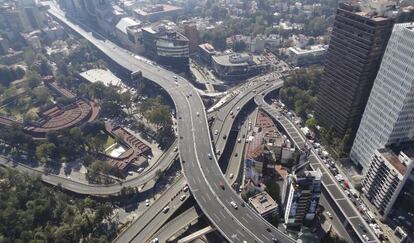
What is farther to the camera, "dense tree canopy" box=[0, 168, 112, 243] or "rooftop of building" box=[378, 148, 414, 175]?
"dense tree canopy" box=[0, 168, 112, 243]

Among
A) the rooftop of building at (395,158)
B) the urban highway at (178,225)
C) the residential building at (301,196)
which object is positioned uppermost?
the rooftop of building at (395,158)

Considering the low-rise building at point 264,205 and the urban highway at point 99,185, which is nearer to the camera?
the low-rise building at point 264,205

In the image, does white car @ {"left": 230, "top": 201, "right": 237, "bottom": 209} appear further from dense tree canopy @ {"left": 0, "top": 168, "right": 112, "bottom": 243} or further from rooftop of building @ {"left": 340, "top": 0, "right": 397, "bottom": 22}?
rooftop of building @ {"left": 340, "top": 0, "right": 397, "bottom": 22}

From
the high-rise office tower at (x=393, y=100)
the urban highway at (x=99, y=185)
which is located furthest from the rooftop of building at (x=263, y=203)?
the urban highway at (x=99, y=185)

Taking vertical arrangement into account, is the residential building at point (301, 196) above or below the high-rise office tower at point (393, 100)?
below

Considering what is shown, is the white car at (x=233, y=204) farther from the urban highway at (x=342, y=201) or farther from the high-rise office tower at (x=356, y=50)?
the high-rise office tower at (x=356, y=50)

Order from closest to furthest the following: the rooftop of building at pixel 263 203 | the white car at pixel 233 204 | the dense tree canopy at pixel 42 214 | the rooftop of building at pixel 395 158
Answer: the rooftop of building at pixel 395 158 → the dense tree canopy at pixel 42 214 → the rooftop of building at pixel 263 203 → the white car at pixel 233 204

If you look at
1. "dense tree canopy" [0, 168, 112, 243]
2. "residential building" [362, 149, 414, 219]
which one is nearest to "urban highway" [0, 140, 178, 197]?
"dense tree canopy" [0, 168, 112, 243]
